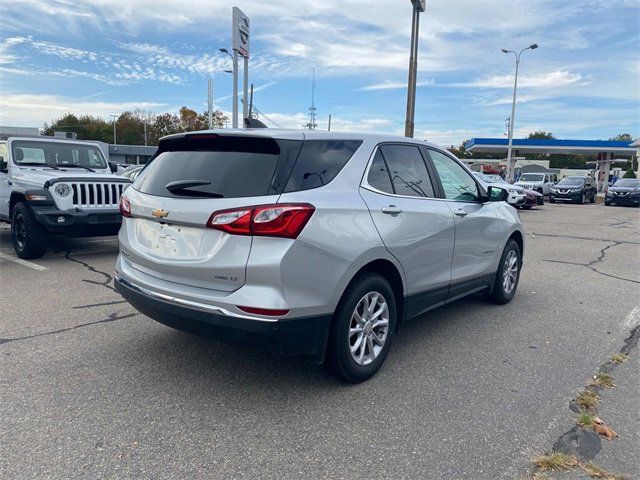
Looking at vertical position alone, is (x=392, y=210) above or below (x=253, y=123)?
below

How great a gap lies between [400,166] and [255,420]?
7.53 feet

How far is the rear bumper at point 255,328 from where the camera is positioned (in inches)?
122

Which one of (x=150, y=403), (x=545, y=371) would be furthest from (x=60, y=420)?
(x=545, y=371)

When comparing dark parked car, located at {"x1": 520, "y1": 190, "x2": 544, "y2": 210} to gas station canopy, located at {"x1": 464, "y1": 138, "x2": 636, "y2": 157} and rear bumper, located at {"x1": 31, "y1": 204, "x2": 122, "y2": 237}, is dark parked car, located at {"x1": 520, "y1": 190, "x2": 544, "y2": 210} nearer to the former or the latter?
rear bumper, located at {"x1": 31, "y1": 204, "x2": 122, "y2": 237}

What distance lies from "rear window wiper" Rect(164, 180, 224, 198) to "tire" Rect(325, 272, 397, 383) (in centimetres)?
113

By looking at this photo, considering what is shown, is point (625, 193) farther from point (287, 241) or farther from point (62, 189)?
point (287, 241)

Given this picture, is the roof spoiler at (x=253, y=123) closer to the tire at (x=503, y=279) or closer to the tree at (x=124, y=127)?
the tire at (x=503, y=279)

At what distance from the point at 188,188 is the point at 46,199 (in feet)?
16.9

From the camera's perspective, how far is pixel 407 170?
14.2 ft

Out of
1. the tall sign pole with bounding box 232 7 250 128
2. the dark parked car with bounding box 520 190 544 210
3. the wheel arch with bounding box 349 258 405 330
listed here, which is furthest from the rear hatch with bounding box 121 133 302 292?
the dark parked car with bounding box 520 190 544 210

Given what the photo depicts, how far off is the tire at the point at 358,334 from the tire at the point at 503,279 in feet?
7.66

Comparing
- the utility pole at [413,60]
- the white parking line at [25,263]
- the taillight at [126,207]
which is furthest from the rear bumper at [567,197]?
the taillight at [126,207]

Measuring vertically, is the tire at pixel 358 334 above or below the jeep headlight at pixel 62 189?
below

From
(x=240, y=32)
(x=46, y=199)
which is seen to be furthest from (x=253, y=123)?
(x=240, y=32)
